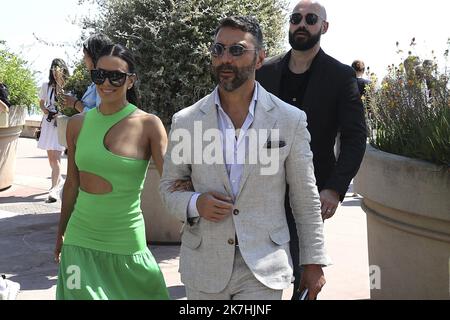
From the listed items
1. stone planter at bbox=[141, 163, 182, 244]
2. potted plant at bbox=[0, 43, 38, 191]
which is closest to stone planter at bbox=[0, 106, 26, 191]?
potted plant at bbox=[0, 43, 38, 191]

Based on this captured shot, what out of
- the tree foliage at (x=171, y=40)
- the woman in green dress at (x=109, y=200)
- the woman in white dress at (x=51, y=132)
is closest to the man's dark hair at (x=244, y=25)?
the woman in green dress at (x=109, y=200)

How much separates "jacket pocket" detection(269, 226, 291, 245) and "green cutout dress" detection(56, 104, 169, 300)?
3.47 ft

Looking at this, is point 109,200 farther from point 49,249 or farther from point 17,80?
point 17,80

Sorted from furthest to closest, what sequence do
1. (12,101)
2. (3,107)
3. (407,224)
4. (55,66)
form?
(12,101) < (3,107) < (55,66) < (407,224)

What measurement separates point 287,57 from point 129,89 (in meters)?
0.99

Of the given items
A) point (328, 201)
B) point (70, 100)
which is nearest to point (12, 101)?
point (70, 100)

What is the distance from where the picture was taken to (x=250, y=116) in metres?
3.23

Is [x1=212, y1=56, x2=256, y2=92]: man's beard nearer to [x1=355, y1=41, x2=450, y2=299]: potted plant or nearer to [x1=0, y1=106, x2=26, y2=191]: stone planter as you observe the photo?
[x1=355, y1=41, x2=450, y2=299]: potted plant

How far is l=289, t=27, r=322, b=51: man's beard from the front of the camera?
15.0 ft

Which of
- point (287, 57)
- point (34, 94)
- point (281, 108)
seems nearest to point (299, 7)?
point (287, 57)

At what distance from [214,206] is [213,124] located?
371 mm

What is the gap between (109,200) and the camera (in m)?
4.02

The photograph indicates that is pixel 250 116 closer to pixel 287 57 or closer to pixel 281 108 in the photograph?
pixel 281 108

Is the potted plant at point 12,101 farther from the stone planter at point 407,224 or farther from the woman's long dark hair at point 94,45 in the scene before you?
the stone planter at point 407,224
